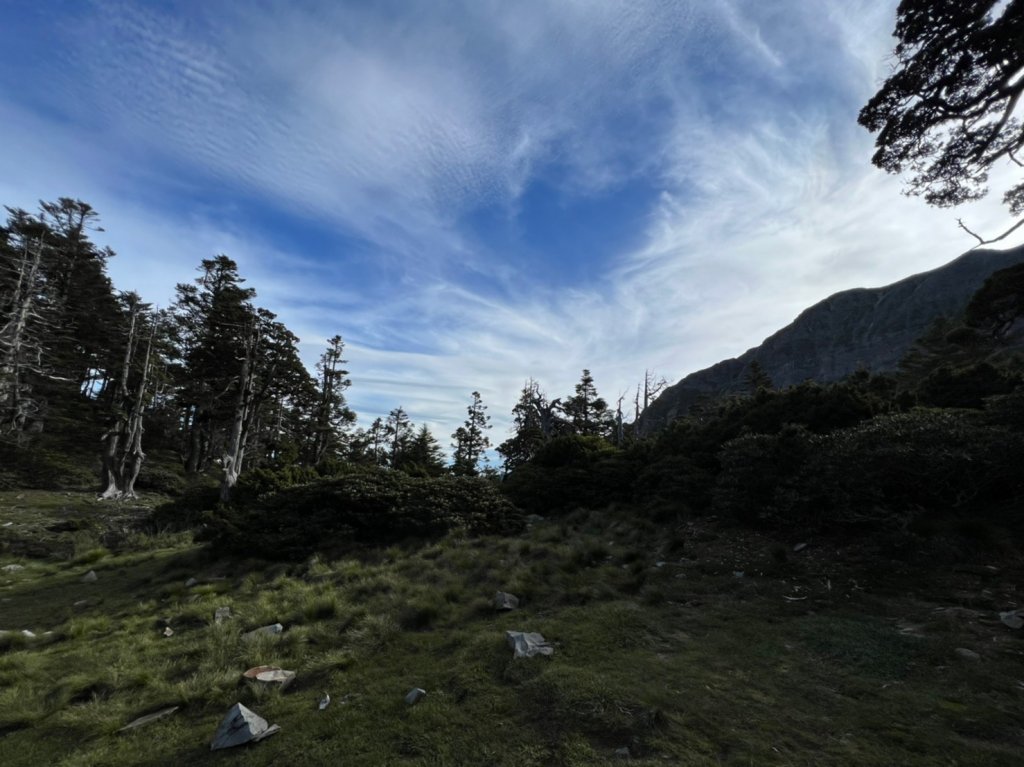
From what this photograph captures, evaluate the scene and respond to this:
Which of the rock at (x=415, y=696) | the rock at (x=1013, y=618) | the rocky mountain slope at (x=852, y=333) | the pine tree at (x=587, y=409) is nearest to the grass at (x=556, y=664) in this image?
the rock at (x=415, y=696)

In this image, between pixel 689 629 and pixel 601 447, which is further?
pixel 601 447

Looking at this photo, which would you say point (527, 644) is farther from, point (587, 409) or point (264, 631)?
point (587, 409)

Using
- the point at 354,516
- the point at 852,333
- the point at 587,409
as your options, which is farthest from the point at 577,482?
the point at 852,333

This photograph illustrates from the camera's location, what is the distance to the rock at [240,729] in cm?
347

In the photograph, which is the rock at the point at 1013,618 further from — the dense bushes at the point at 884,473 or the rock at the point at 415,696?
the rock at the point at 415,696

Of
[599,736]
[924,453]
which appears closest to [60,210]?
[599,736]

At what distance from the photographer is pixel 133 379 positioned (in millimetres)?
28406

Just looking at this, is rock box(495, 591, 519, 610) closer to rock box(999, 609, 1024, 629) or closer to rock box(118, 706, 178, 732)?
rock box(118, 706, 178, 732)

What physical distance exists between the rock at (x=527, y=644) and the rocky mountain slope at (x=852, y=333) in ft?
190

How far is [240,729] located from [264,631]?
2.46 metres

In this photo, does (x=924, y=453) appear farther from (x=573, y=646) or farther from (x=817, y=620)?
(x=573, y=646)

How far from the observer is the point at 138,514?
17219 millimetres

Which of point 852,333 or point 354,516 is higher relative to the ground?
point 852,333

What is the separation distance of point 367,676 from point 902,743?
174 inches
